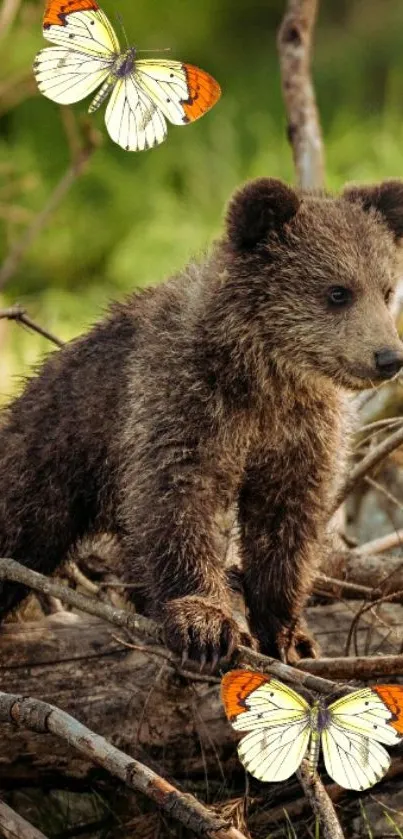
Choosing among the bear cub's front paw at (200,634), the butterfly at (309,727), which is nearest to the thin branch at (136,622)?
the bear cub's front paw at (200,634)

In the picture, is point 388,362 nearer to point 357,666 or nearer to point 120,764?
point 357,666

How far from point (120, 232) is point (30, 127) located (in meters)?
1.17

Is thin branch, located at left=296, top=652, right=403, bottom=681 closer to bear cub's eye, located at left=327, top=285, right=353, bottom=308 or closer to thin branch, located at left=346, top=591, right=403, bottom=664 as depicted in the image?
thin branch, located at left=346, top=591, right=403, bottom=664

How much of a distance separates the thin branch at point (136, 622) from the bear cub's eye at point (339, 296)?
103 centimetres

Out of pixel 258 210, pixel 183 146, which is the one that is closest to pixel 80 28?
pixel 258 210

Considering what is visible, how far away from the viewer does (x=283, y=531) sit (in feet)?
14.1

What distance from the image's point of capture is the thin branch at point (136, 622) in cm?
339

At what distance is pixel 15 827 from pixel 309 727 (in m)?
1.00

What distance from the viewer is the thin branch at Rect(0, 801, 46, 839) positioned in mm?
3654

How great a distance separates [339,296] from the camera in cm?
412

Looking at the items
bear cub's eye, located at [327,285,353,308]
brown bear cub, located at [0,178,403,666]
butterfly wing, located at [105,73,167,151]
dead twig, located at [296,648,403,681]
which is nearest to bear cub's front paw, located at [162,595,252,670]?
brown bear cub, located at [0,178,403,666]

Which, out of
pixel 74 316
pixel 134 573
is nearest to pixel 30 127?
pixel 74 316

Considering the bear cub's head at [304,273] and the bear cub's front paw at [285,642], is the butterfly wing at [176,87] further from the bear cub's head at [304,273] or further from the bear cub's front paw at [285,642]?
the bear cub's front paw at [285,642]

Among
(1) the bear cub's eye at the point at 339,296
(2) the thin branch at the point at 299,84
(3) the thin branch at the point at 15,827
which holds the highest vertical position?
(2) the thin branch at the point at 299,84
